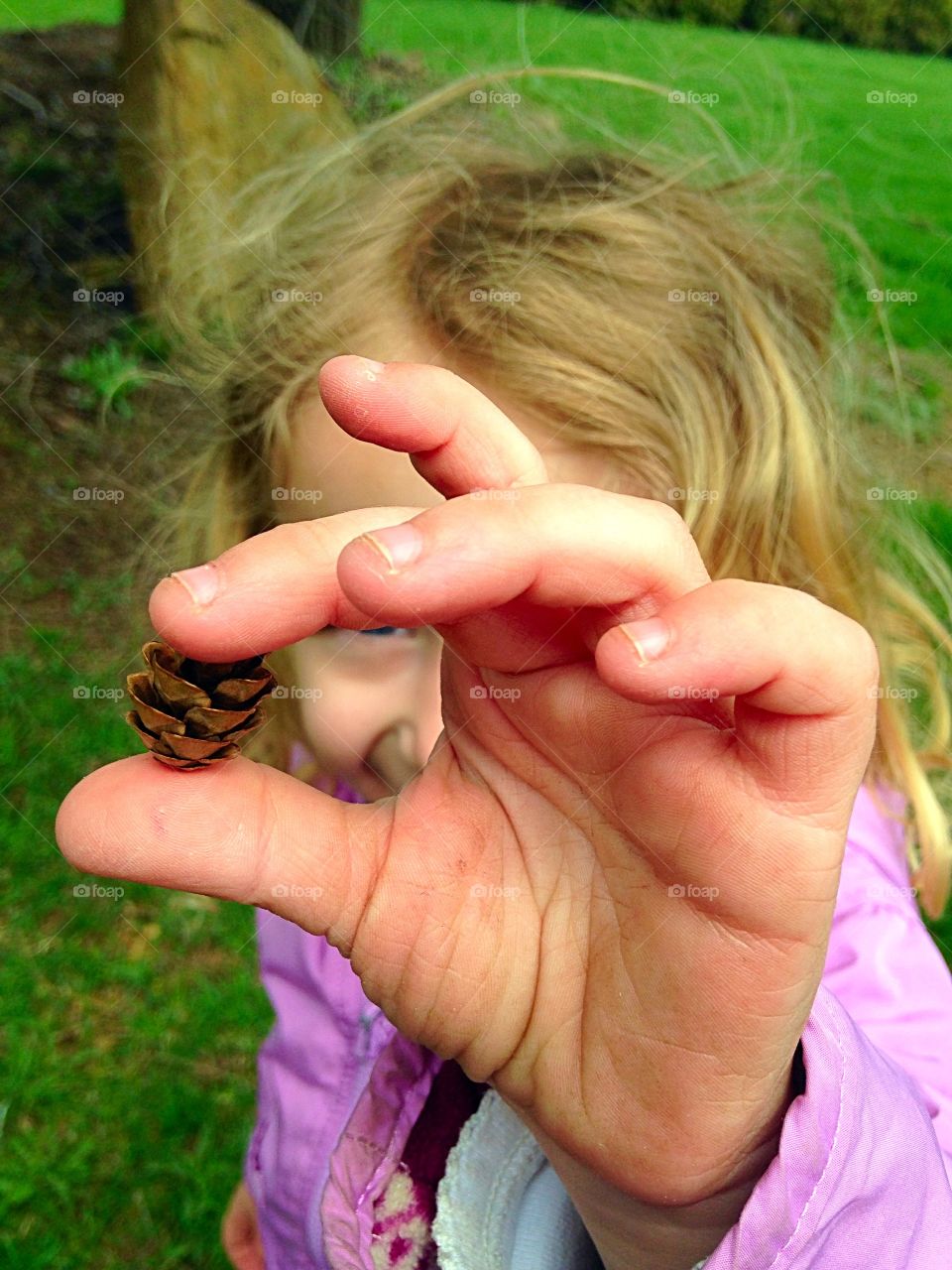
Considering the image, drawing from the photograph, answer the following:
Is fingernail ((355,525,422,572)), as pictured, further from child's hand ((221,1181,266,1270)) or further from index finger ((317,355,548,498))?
child's hand ((221,1181,266,1270))

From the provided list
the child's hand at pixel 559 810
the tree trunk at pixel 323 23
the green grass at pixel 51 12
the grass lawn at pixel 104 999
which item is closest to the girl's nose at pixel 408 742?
the child's hand at pixel 559 810

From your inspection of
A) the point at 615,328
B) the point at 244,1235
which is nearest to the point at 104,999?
the point at 244,1235

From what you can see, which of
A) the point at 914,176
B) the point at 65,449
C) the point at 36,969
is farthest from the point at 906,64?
the point at 36,969


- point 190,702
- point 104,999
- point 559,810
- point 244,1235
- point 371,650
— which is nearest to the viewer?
point 190,702

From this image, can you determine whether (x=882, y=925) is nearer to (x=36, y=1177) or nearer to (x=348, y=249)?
(x=348, y=249)

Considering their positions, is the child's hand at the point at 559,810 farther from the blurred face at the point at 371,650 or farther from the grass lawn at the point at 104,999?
the grass lawn at the point at 104,999

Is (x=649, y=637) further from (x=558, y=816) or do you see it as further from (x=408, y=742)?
(x=408, y=742)

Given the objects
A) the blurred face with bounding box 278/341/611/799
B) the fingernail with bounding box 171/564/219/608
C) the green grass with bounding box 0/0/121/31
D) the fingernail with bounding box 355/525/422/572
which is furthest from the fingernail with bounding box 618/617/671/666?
the green grass with bounding box 0/0/121/31
